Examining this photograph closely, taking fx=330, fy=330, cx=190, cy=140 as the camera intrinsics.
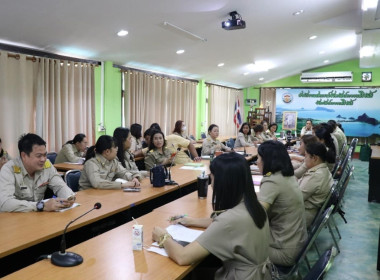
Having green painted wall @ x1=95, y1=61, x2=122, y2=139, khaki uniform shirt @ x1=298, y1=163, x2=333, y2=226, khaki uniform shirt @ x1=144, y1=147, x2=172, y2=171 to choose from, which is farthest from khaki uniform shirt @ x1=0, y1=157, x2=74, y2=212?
green painted wall @ x1=95, y1=61, x2=122, y2=139

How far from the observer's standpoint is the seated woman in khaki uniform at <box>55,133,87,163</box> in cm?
461

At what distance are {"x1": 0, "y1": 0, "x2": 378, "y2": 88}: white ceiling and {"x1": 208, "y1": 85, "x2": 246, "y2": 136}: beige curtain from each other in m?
1.60

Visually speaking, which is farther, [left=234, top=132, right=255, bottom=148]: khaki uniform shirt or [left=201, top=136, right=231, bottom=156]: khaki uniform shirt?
[left=234, top=132, right=255, bottom=148]: khaki uniform shirt

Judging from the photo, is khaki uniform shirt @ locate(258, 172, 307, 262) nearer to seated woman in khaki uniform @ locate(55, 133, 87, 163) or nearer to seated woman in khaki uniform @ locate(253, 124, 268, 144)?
seated woman in khaki uniform @ locate(55, 133, 87, 163)

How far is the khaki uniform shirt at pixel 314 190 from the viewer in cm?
257

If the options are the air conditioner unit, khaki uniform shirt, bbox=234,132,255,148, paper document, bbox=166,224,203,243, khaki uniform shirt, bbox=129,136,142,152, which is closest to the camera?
paper document, bbox=166,224,203,243

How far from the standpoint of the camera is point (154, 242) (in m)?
1.75

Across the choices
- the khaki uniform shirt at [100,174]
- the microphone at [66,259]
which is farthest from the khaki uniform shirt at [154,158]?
the microphone at [66,259]

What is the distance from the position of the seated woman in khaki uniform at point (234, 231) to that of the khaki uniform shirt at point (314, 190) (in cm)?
122

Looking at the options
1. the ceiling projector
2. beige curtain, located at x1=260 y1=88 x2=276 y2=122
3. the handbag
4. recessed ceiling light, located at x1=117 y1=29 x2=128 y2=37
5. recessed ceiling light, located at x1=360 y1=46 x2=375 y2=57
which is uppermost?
recessed ceiling light, located at x1=360 y1=46 x2=375 y2=57

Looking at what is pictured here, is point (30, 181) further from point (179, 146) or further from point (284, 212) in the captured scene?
point (179, 146)

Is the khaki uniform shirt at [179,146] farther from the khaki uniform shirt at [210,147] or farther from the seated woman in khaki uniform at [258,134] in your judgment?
the seated woman in khaki uniform at [258,134]

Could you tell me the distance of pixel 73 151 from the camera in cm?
475

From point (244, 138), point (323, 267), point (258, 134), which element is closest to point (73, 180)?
point (323, 267)
